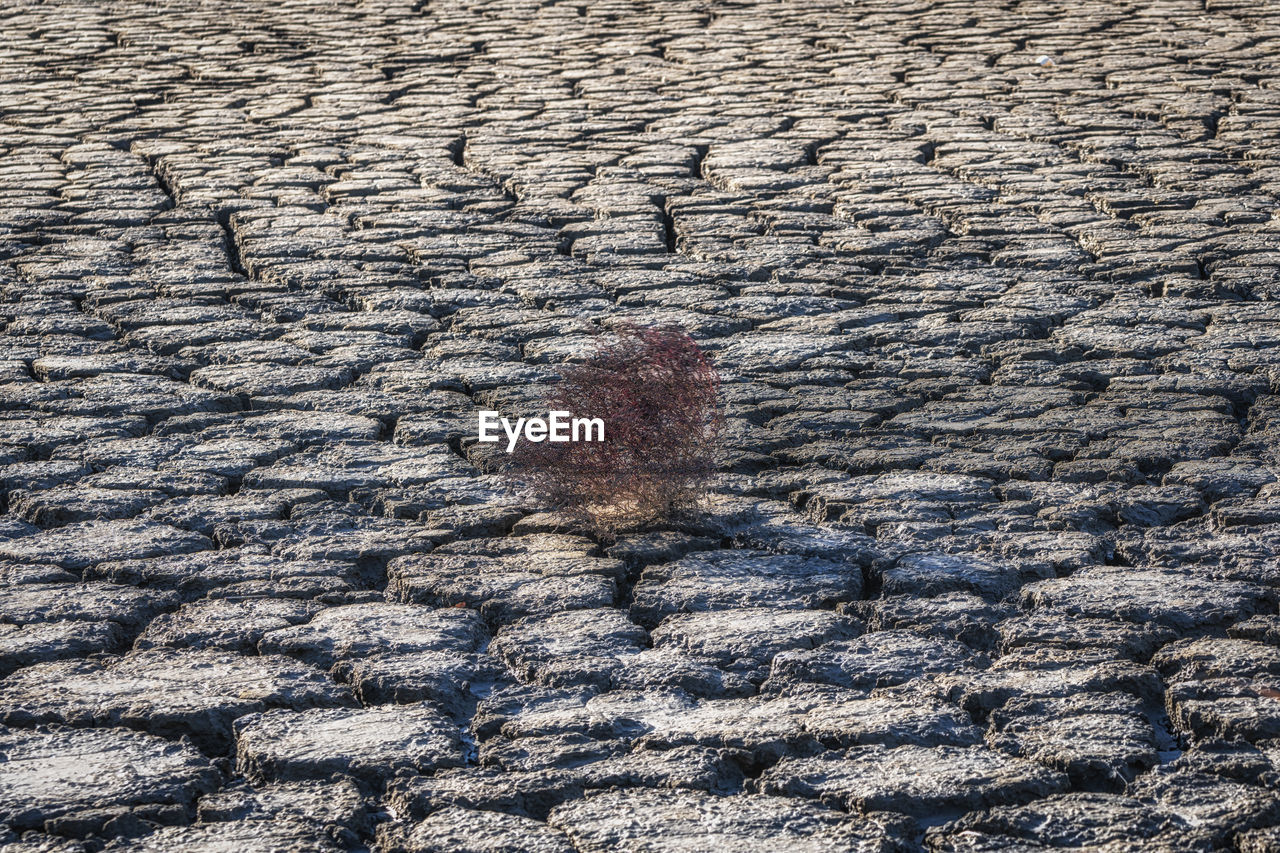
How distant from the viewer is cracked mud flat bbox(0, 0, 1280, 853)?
8.87 feet

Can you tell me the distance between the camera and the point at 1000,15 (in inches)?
448

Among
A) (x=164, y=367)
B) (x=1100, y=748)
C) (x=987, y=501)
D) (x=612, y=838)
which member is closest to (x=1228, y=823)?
(x=1100, y=748)

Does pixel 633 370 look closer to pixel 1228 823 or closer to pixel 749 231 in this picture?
pixel 1228 823

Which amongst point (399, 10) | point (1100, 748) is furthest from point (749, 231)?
point (399, 10)

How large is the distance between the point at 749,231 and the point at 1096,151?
207 centimetres

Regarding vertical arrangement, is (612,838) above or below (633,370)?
below

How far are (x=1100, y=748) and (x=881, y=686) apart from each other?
44cm

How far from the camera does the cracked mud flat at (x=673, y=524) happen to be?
2705 mm

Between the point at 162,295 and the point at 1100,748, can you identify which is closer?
the point at 1100,748

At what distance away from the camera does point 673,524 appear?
12.5ft

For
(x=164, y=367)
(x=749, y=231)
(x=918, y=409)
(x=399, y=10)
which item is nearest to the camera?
(x=918, y=409)

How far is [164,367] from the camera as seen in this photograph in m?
4.97

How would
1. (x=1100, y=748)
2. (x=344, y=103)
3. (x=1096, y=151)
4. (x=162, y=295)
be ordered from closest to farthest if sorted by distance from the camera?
(x=1100, y=748), (x=162, y=295), (x=1096, y=151), (x=344, y=103)

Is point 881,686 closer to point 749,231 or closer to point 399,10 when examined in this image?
point 749,231
